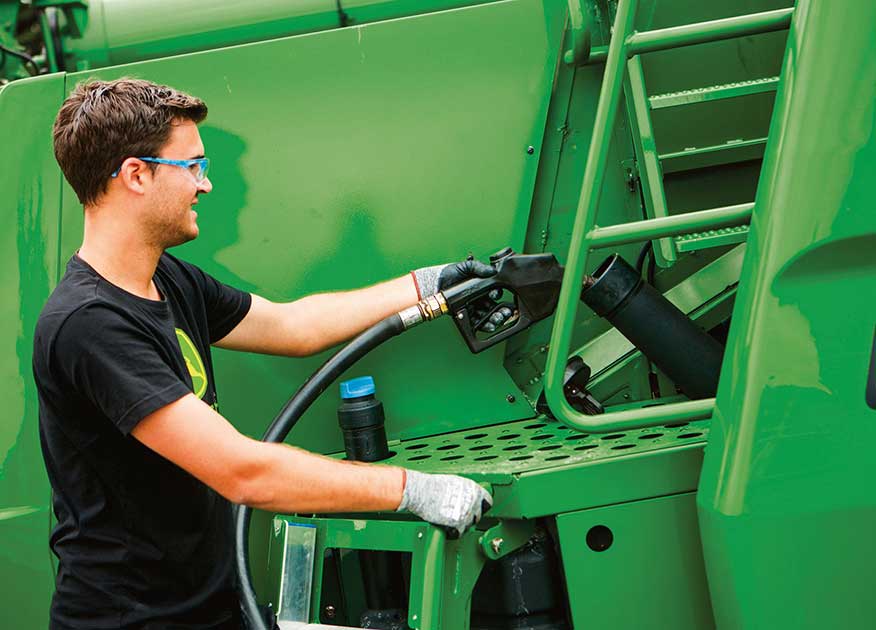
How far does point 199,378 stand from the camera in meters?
2.11

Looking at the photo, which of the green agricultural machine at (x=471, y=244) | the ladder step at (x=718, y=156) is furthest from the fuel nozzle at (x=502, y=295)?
the ladder step at (x=718, y=156)

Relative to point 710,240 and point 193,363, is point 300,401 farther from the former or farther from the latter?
point 710,240

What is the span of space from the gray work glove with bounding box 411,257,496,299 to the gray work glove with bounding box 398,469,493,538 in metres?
0.53

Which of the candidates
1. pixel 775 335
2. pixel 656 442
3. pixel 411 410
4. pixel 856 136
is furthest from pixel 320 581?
pixel 856 136

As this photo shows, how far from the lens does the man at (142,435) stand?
1765 millimetres

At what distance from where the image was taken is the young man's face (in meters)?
1.95

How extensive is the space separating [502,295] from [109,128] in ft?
2.94

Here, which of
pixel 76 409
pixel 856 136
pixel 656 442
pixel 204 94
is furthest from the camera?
pixel 204 94

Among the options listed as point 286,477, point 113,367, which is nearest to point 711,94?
point 286,477

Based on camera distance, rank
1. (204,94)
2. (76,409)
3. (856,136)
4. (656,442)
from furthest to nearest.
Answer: (204,94), (656,442), (76,409), (856,136)

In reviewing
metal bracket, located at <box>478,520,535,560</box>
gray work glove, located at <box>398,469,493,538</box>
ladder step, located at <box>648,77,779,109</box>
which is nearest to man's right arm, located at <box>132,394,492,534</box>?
gray work glove, located at <box>398,469,493,538</box>

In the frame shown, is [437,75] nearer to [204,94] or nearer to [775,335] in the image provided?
[204,94]

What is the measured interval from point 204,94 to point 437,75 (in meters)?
0.52

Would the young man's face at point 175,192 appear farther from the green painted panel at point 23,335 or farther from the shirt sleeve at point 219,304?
the green painted panel at point 23,335
